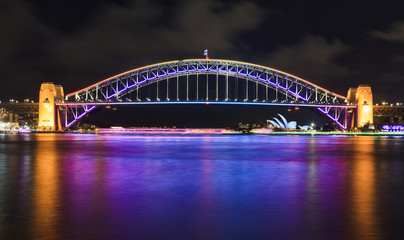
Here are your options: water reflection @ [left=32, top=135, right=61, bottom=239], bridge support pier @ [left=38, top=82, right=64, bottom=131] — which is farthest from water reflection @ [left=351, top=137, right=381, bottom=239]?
bridge support pier @ [left=38, top=82, right=64, bottom=131]

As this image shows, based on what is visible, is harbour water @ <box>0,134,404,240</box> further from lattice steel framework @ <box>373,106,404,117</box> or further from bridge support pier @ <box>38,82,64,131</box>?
lattice steel framework @ <box>373,106,404,117</box>

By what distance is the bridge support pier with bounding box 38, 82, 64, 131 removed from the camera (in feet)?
256

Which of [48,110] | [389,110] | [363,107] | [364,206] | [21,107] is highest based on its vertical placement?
[21,107]

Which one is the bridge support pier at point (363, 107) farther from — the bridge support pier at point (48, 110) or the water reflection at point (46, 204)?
the water reflection at point (46, 204)

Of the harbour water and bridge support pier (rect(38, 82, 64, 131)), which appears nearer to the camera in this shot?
the harbour water

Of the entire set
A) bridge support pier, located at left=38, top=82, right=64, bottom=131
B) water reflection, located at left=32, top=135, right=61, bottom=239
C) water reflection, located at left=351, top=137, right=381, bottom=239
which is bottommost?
water reflection, located at left=351, top=137, right=381, bottom=239

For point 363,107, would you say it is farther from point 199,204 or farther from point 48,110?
point 199,204

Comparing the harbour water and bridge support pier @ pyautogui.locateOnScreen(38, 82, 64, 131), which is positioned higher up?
bridge support pier @ pyautogui.locateOnScreen(38, 82, 64, 131)

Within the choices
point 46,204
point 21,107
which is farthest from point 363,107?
point 46,204

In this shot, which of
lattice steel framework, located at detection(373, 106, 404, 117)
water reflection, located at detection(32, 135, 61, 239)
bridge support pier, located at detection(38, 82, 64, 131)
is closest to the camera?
water reflection, located at detection(32, 135, 61, 239)

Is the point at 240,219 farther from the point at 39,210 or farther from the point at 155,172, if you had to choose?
the point at 155,172

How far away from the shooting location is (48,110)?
257 feet

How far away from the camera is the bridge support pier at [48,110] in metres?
78.1

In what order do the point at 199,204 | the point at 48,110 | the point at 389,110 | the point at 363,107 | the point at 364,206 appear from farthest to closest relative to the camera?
the point at 389,110 < the point at 48,110 < the point at 363,107 < the point at 199,204 < the point at 364,206
